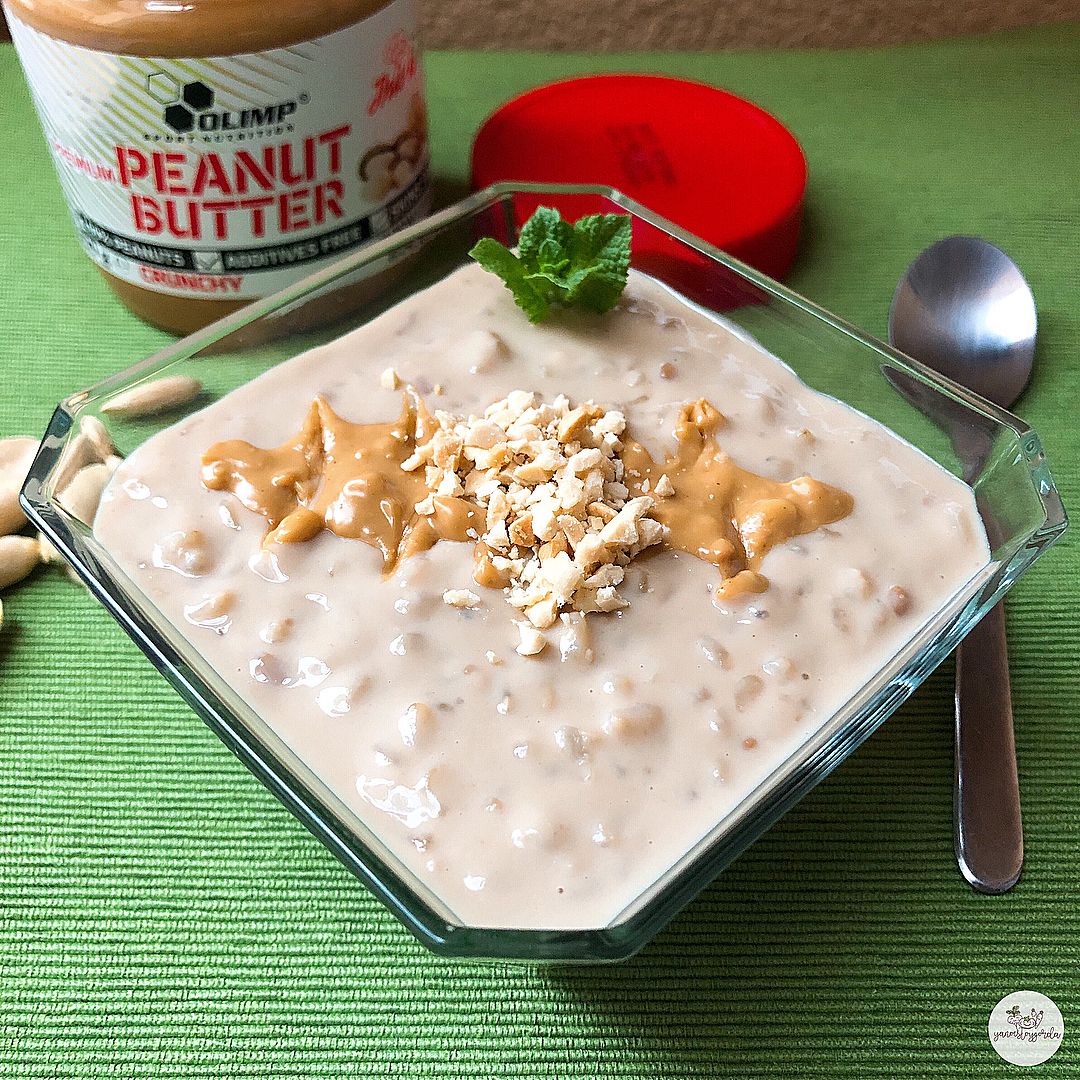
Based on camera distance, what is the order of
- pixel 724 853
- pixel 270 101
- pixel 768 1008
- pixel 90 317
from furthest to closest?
pixel 90 317, pixel 270 101, pixel 768 1008, pixel 724 853

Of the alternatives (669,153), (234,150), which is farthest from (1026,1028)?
(669,153)

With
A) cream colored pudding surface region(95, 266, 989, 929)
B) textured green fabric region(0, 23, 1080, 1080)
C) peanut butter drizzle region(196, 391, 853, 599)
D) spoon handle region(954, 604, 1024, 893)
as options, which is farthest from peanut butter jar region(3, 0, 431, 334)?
spoon handle region(954, 604, 1024, 893)

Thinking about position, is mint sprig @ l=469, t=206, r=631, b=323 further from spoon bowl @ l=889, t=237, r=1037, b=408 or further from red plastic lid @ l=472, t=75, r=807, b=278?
spoon bowl @ l=889, t=237, r=1037, b=408

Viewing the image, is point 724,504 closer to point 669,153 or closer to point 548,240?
point 548,240

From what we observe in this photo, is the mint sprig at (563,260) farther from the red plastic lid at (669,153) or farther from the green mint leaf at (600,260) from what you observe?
the red plastic lid at (669,153)

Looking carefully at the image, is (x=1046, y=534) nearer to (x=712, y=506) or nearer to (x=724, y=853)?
(x=712, y=506)

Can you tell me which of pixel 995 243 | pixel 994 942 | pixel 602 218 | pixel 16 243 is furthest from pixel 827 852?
pixel 16 243
